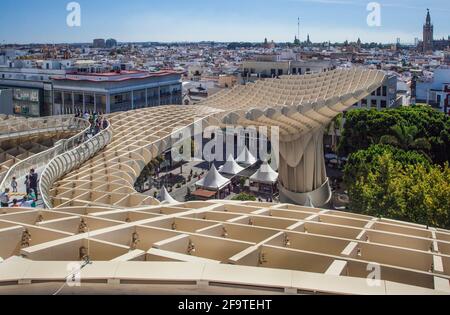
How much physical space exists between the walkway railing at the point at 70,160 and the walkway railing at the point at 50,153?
22.9 inches

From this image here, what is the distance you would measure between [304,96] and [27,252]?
2848 centimetres

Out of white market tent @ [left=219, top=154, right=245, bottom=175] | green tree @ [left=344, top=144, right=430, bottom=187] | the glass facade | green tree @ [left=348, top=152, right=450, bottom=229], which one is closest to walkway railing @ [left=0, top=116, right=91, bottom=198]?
green tree @ [left=348, top=152, right=450, bottom=229]

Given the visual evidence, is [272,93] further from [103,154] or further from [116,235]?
[116,235]

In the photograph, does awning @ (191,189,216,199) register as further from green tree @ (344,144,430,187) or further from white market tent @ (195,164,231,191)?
green tree @ (344,144,430,187)

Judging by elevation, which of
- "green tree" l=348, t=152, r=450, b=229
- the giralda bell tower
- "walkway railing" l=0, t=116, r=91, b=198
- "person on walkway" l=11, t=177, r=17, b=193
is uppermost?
the giralda bell tower

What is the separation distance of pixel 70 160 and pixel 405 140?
26.7 meters

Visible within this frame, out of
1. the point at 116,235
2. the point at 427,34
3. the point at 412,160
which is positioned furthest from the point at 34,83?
the point at 427,34

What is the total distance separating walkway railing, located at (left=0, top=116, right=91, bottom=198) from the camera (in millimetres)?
17155

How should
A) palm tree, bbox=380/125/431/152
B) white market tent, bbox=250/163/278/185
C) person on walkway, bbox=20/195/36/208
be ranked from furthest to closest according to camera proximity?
white market tent, bbox=250/163/278/185 → palm tree, bbox=380/125/431/152 → person on walkway, bbox=20/195/36/208

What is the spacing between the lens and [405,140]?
38.8 m

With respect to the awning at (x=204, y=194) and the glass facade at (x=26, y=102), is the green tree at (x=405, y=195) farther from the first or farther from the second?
the glass facade at (x=26, y=102)

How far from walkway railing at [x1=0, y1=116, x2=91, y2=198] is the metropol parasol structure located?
0.27 feet
